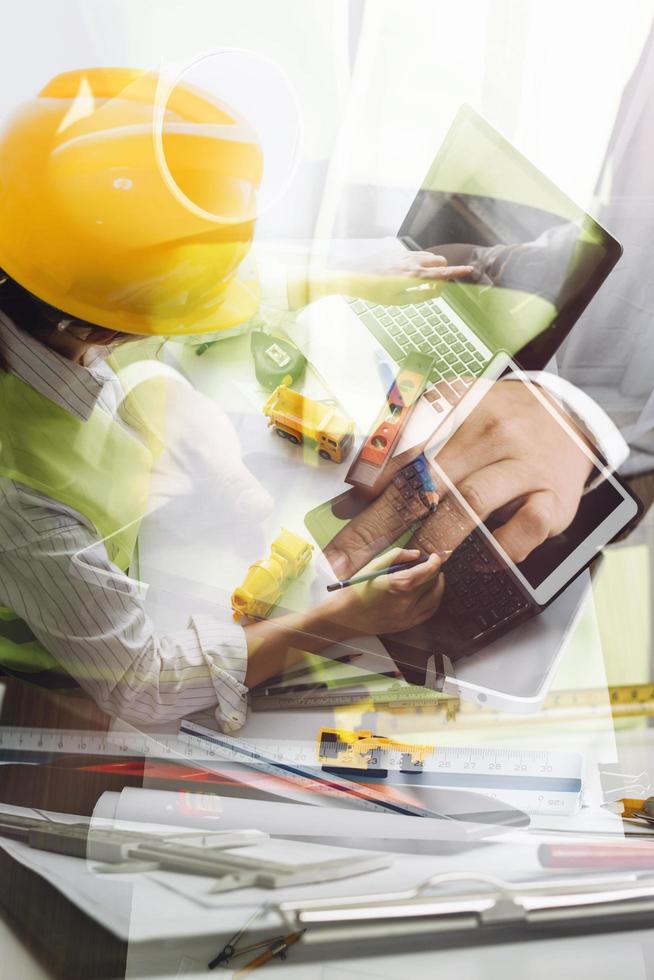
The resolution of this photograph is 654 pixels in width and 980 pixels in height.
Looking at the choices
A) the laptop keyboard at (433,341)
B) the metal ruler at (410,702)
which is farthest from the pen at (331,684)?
the laptop keyboard at (433,341)

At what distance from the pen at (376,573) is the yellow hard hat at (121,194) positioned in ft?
1.21

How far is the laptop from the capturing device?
92 centimetres

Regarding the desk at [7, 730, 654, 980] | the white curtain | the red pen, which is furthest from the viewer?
the white curtain

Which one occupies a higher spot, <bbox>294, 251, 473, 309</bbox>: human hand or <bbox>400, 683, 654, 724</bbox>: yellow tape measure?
<bbox>294, 251, 473, 309</bbox>: human hand

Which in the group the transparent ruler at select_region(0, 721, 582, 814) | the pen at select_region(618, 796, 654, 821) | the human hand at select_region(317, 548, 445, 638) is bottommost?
the pen at select_region(618, 796, 654, 821)

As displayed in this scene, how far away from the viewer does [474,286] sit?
979 mm

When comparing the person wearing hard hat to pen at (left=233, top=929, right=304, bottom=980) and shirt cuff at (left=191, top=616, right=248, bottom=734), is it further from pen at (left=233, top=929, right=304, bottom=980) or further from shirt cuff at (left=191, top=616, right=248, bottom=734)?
pen at (left=233, top=929, right=304, bottom=980)

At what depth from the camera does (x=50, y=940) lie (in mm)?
567

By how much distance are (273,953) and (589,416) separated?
2.83 feet

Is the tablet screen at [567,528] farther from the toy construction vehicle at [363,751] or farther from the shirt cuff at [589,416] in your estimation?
the toy construction vehicle at [363,751]

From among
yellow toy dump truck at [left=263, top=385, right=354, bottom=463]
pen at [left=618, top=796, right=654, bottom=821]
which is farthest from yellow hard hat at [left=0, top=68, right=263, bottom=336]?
pen at [left=618, top=796, right=654, bottom=821]

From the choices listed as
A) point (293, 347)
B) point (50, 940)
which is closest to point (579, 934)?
point (50, 940)

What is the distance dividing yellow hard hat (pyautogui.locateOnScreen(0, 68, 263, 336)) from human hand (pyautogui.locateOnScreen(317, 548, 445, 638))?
1.25 feet

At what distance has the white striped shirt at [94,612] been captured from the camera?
0.69 meters
